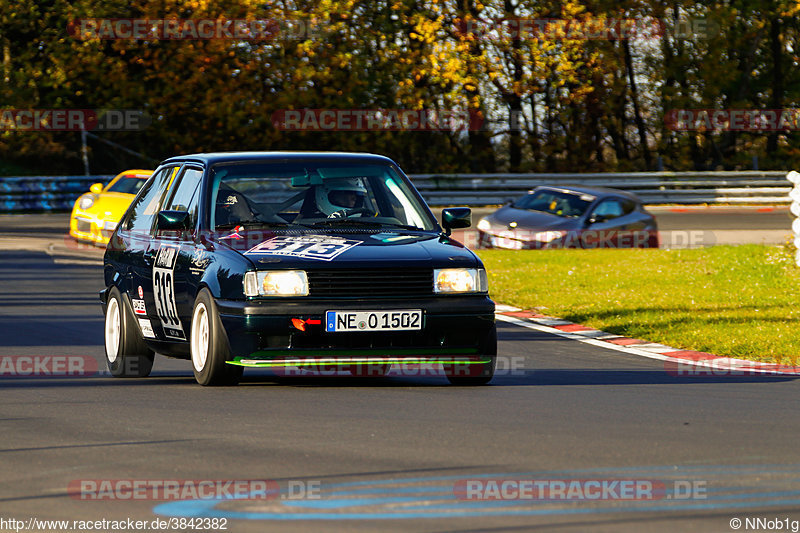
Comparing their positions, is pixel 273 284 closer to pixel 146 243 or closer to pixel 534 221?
pixel 146 243

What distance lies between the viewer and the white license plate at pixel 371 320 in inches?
320

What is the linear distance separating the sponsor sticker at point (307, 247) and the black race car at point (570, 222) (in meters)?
13.8

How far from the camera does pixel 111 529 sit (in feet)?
16.1

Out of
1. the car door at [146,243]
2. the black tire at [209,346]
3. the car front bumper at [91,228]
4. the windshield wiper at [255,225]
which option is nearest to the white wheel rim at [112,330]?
the car door at [146,243]

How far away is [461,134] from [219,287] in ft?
101

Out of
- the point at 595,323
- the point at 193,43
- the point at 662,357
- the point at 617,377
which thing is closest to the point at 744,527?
the point at 617,377

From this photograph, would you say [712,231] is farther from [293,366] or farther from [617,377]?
[293,366]

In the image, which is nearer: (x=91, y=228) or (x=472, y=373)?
(x=472, y=373)

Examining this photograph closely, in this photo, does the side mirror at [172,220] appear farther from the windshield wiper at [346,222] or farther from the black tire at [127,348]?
the black tire at [127,348]

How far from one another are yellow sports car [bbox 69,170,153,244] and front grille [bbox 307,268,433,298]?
14325 mm

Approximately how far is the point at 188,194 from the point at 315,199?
96 centimetres

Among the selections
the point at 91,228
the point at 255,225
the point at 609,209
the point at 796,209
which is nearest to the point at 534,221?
the point at 609,209

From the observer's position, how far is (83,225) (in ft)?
74.1

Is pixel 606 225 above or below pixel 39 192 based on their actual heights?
below
